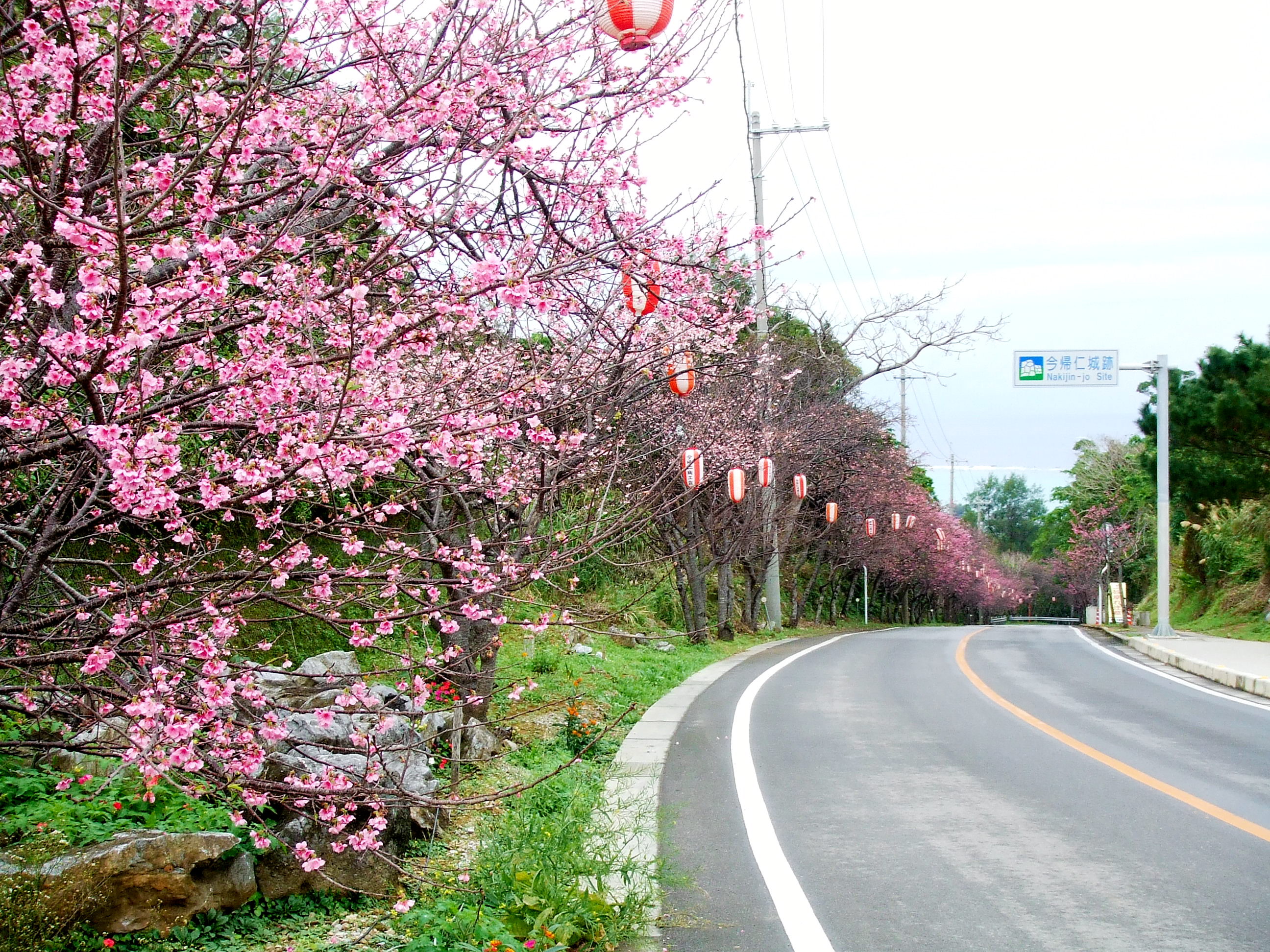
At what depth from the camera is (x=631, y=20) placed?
4.97 meters

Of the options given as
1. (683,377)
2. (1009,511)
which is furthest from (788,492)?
(1009,511)

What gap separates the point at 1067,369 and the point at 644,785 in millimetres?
18684

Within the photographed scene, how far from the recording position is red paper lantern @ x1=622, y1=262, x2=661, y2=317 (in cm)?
516

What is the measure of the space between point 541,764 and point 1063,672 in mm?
11405

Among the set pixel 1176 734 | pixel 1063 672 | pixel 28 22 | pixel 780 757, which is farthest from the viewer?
pixel 1063 672

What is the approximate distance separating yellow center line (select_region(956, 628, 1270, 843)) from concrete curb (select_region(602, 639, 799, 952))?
3.78m

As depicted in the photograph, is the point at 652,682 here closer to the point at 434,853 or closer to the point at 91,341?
the point at 434,853

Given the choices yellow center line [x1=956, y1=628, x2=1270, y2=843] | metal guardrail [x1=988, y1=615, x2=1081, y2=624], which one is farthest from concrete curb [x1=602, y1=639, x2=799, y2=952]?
metal guardrail [x1=988, y1=615, x2=1081, y2=624]

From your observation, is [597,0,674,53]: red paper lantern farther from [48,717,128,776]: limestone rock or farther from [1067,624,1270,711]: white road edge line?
[1067,624,1270,711]: white road edge line

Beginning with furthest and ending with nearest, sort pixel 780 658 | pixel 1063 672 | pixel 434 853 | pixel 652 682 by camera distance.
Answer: pixel 780 658
pixel 1063 672
pixel 652 682
pixel 434 853

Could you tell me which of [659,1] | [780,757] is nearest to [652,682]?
[780,757]

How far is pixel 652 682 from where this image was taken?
46.3 feet

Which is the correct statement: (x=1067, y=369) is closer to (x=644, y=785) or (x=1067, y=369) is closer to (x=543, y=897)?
(x=644, y=785)

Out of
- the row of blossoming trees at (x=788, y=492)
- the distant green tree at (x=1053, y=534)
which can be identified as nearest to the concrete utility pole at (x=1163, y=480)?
the row of blossoming trees at (x=788, y=492)
